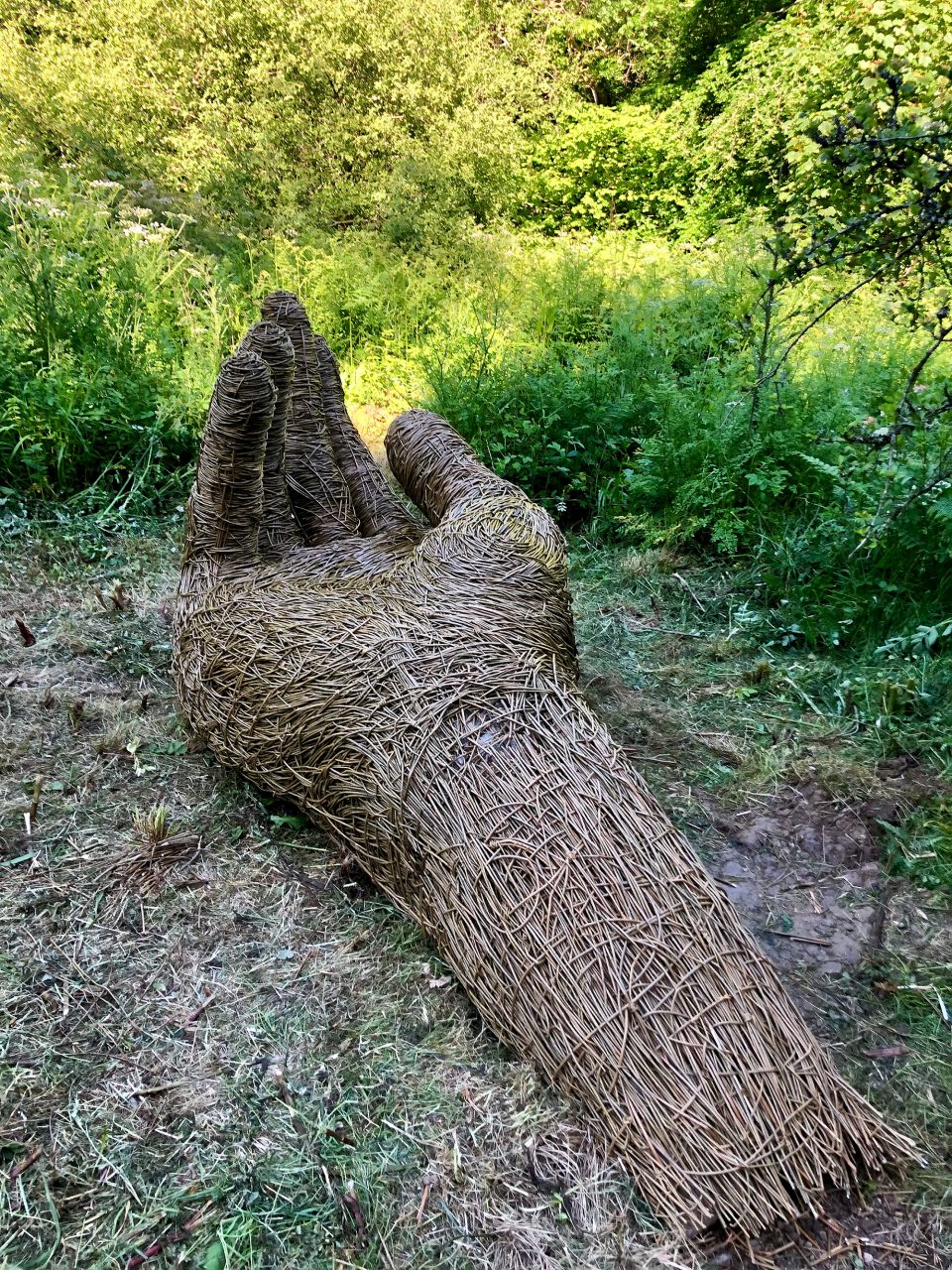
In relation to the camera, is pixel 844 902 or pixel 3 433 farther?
pixel 3 433

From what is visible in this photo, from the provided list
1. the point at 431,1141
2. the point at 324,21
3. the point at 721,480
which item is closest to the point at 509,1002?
the point at 431,1141

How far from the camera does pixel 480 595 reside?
2.30 m

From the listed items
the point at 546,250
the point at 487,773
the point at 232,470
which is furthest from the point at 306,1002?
the point at 546,250

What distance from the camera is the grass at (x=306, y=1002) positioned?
1492 millimetres

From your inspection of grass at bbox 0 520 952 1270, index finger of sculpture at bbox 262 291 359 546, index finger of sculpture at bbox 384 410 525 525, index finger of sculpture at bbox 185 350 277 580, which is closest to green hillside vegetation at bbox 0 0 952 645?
grass at bbox 0 520 952 1270

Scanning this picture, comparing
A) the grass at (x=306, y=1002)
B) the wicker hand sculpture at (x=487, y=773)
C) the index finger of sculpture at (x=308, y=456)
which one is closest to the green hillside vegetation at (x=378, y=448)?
the grass at (x=306, y=1002)

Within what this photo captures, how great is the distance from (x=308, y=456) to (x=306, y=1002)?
1.77 metres

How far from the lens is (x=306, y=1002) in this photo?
192 centimetres

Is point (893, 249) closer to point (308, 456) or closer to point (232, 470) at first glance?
point (308, 456)

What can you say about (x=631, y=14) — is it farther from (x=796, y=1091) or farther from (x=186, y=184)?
(x=796, y=1091)

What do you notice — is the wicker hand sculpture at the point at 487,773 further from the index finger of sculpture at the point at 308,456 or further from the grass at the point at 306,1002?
the grass at the point at 306,1002

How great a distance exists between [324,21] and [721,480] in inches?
273

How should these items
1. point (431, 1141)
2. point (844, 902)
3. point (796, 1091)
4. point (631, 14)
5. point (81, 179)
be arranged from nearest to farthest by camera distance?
point (796, 1091), point (431, 1141), point (844, 902), point (81, 179), point (631, 14)

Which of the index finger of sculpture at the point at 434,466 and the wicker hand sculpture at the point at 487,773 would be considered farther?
the index finger of sculpture at the point at 434,466
